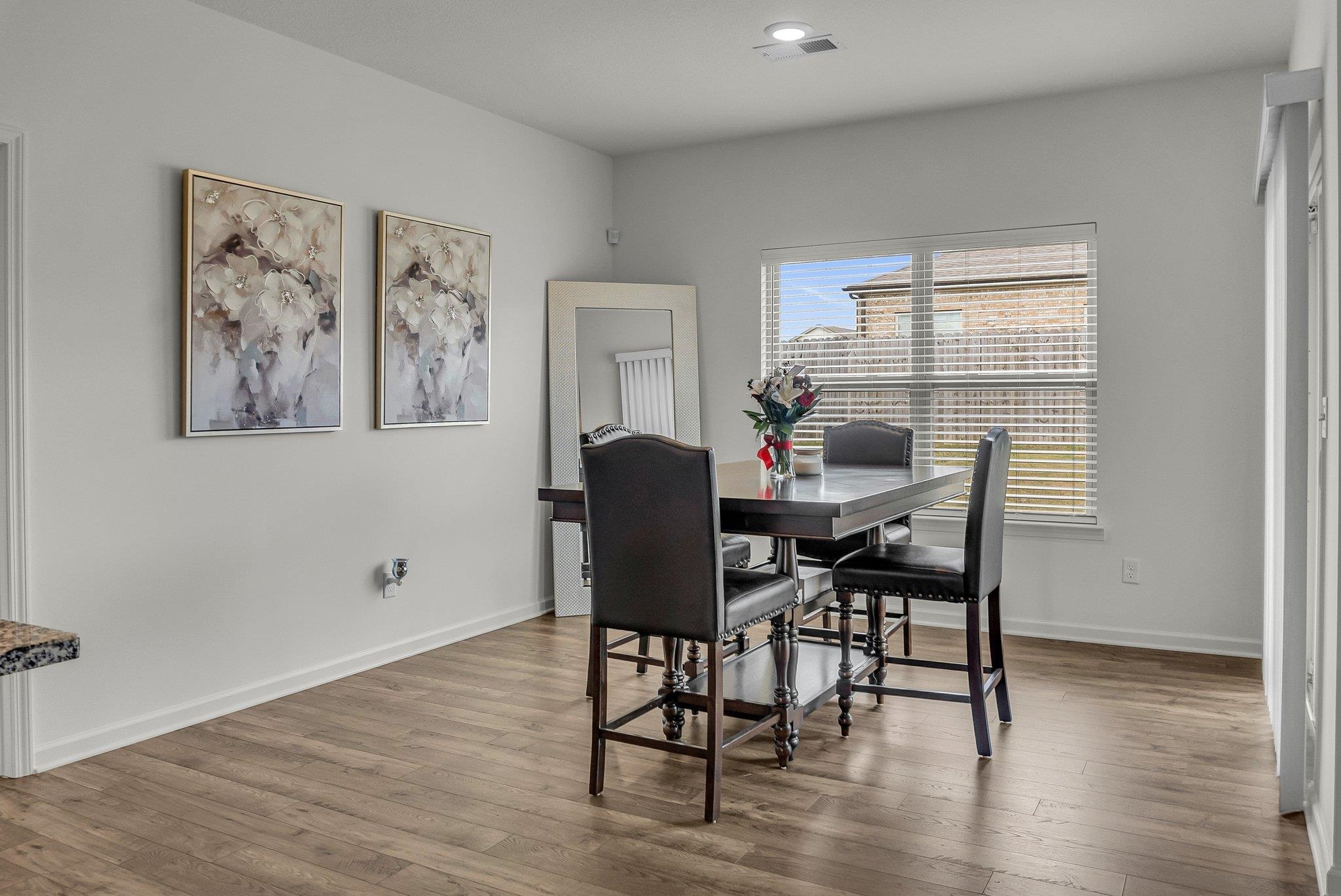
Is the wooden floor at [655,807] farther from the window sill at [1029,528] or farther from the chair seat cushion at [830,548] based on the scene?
the window sill at [1029,528]

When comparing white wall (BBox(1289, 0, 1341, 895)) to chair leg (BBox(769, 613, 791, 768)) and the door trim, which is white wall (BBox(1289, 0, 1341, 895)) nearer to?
chair leg (BBox(769, 613, 791, 768))

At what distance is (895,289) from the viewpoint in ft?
17.3

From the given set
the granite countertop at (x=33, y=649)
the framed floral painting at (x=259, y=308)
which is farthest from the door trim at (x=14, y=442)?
the granite countertop at (x=33, y=649)

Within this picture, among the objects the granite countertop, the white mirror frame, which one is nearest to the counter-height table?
the white mirror frame

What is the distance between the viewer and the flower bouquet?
11.3 ft

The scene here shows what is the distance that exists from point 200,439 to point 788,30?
2.76 m

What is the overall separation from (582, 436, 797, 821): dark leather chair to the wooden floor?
0.74 ft

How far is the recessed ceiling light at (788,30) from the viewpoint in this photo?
12.7ft

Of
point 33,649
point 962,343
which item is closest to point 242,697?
point 33,649

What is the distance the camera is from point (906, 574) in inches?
126

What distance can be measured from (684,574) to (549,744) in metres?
0.99

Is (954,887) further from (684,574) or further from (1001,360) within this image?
(1001,360)

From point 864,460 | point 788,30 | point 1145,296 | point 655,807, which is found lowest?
point 655,807

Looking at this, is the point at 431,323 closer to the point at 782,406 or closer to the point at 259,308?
the point at 259,308
